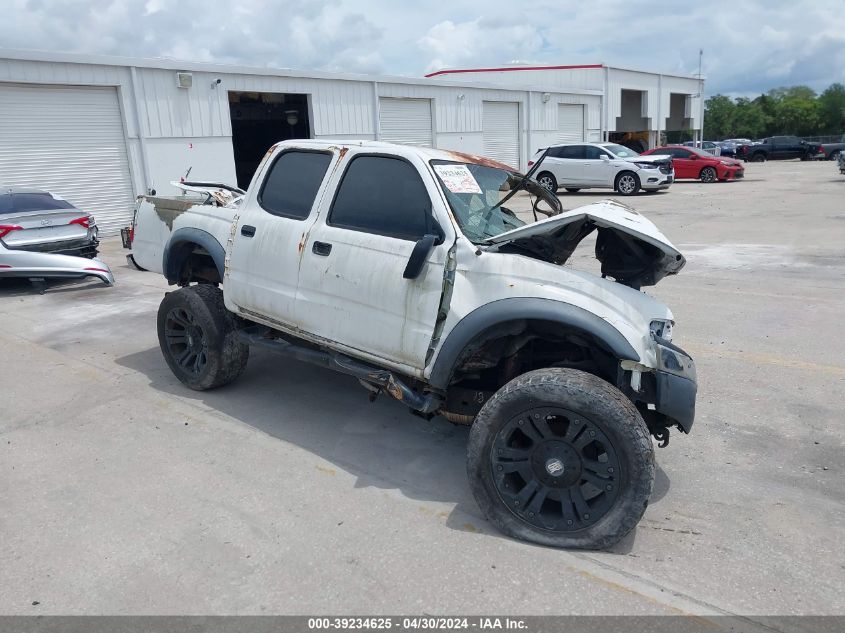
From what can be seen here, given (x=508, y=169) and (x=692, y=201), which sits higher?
(x=508, y=169)

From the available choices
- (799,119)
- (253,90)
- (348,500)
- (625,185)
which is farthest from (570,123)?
(799,119)

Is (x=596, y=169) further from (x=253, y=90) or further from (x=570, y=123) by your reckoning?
(x=570, y=123)

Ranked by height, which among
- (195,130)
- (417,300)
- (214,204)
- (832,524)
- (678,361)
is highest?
(195,130)

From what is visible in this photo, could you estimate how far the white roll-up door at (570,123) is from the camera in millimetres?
32812

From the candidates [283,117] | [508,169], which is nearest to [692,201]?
[283,117]

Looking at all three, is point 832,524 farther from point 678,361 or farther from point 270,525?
point 270,525

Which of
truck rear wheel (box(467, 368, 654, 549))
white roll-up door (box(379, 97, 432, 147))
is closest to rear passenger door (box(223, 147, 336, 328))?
truck rear wheel (box(467, 368, 654, 549))

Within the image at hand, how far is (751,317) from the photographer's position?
7398 mm

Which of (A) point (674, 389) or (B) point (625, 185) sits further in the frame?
(B) point (625, 185)

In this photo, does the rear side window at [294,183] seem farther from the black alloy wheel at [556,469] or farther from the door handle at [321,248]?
the black alloy wheel at [556,469]

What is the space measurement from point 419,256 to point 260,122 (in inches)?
893

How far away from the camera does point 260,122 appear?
24.8m
